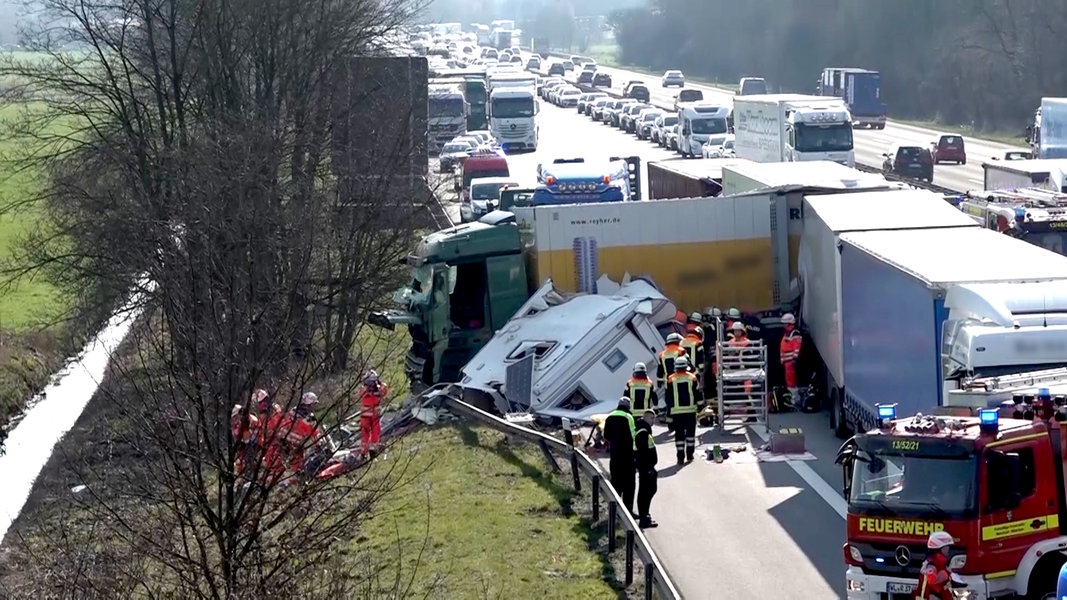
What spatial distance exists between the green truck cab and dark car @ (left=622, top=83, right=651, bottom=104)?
228 feet

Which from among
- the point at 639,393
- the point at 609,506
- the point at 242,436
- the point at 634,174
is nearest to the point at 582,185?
the point at 634,174

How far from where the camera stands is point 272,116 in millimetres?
30219

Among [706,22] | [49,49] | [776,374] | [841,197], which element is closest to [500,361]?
[776,374]

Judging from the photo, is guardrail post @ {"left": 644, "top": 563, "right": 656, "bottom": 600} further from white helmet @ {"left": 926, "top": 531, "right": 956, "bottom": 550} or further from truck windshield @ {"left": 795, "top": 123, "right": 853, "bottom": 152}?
truck windshield @ {"left": 795, "top": 123, "right": 853, "bottom": 152}

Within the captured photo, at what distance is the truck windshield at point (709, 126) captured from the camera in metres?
61.3

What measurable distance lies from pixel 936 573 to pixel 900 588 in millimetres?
831

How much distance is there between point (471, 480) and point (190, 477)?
7622mm

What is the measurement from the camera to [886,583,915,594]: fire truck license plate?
1108cm

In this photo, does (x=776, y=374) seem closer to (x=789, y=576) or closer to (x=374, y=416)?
(x=374, y=416)

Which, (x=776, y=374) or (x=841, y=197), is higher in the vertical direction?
(x=841, y=197)

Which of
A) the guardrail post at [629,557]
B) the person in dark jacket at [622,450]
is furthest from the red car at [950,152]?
the guardrail post at [629,557]

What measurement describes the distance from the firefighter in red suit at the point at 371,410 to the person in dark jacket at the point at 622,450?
3.14 meters

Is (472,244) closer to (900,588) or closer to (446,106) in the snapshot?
(900,588)

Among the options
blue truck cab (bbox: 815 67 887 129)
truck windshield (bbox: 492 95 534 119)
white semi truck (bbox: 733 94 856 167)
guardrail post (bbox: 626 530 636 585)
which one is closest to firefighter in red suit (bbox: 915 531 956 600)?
guardrail post (bbox: 626 530 636 585)
